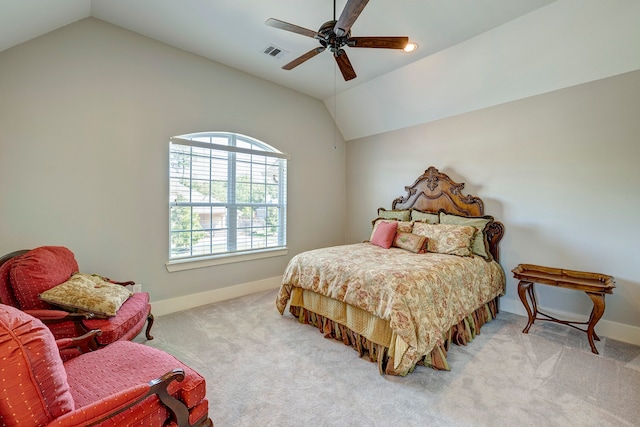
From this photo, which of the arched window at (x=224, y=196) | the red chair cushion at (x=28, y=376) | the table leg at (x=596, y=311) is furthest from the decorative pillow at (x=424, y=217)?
the red chair cushion at (x=28, y=376)

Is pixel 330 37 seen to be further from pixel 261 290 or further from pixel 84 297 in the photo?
pixel 261 290

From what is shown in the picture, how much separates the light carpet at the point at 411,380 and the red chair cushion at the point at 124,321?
16.3 inches

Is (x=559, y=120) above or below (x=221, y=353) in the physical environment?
above

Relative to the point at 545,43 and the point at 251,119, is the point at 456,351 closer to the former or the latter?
the point at 545,43

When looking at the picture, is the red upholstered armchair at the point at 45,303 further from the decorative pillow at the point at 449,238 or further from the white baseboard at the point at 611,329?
the white baseboard at the point at 611,329

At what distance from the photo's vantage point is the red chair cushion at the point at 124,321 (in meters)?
1.91

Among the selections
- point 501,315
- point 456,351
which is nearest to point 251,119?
point 456,351

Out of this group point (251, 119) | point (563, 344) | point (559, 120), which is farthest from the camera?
point (251, 119)

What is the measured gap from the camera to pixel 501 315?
11.0 ft

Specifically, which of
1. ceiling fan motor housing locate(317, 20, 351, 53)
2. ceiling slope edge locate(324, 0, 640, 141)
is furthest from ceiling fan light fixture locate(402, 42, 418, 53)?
ceiling fan motor housing locate(317, 20, 351, 53)

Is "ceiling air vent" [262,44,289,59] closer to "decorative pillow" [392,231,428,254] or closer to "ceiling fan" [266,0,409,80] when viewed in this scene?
"ceiling fan" [266,0,409,80]

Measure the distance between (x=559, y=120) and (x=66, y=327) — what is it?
4.97 meters

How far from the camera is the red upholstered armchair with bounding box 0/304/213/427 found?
86 centimetres

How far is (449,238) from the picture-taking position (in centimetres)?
329
